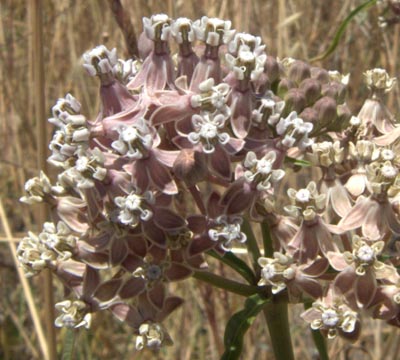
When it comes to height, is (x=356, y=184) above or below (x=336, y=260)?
above

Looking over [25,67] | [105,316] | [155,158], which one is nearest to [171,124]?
[155,158]

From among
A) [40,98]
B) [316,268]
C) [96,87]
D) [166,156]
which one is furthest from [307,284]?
[96,87]

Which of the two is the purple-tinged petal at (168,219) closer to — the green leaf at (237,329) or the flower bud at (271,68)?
the green leaf at (237,329)

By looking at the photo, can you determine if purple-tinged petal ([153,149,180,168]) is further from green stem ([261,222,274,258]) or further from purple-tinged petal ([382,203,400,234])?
purple-tinged petal ([382,203,400,234])

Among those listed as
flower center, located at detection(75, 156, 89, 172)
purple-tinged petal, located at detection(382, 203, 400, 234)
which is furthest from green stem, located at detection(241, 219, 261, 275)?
flower center, located at detection(75, 156, 89, 172)

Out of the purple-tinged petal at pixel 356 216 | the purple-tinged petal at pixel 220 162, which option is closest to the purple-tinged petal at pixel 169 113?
the purple-tinged petal at pixel 220 162

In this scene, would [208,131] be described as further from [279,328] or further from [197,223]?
[279,328]
